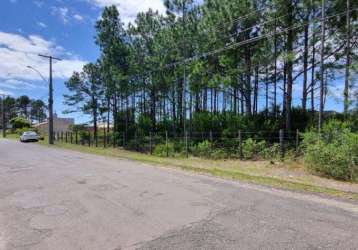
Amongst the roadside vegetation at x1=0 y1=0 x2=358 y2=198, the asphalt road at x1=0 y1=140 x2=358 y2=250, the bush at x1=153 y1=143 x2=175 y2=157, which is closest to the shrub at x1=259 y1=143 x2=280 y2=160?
the roadside vegetation at x1=0 y1=0 x2=358 y2=198

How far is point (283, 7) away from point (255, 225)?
18.2 m

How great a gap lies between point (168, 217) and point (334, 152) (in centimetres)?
861

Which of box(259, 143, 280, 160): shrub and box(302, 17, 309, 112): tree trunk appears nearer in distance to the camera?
box(259, 143, 280, 160): shrub

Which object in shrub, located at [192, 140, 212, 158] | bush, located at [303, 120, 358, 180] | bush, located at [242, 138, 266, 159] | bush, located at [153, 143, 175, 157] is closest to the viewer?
bush, located at [303, 120, 358, 180]

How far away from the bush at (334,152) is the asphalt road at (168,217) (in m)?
4.44

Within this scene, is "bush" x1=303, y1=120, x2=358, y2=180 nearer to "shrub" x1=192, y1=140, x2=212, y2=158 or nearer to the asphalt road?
the asphalt road

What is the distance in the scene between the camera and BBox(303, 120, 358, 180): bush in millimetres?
11766

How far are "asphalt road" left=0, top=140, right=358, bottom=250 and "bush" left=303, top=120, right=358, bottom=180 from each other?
4.44m

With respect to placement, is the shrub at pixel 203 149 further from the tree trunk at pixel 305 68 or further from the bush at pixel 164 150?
the tree trunk at pixel 305 68

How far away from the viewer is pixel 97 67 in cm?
4212

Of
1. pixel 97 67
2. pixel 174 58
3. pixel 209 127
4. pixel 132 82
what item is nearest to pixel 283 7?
pixel 209 127

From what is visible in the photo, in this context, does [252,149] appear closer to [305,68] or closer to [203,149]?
[203,149]

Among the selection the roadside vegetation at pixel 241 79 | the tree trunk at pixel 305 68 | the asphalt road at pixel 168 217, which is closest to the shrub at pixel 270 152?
the roadside vegetation at pixel 241 79

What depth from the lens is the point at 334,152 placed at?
1230cm
